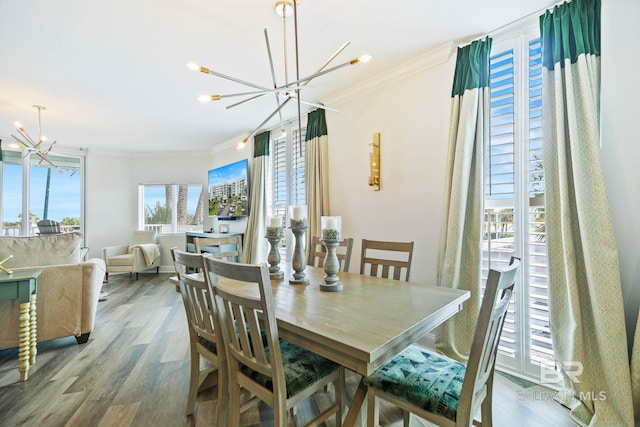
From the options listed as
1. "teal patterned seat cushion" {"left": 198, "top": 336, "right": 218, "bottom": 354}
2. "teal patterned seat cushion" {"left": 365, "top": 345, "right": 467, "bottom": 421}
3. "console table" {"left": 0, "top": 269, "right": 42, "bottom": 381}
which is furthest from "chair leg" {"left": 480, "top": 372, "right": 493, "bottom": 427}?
"console table" {"left": 0, "top": 269, "right": 42, "bottom": 381}

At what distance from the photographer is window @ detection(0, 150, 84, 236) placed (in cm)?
515

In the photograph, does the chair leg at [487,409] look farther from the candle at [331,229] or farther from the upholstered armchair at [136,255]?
the upholstered armchair at [136,255]

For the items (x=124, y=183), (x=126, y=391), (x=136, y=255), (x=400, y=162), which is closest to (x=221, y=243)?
(x=126, y=391)

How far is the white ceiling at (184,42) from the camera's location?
6.40 ft

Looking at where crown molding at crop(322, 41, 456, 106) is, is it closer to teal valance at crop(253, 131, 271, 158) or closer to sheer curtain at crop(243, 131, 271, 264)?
teal valance at crop(253, 131, 271, 158)

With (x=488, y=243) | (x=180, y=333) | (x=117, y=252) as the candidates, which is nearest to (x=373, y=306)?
(x=488, y=243)

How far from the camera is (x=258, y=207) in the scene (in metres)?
4.64

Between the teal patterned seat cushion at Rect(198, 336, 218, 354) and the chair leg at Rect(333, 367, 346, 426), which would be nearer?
the chair leg at Rect(333, 367, 346, 426)

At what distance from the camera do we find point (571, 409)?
5.70 ft

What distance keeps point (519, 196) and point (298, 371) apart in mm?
1977

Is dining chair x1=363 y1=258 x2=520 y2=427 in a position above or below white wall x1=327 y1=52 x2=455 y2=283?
below

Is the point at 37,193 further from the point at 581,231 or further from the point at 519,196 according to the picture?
the point at 581,231

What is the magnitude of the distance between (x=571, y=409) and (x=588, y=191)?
1335mm

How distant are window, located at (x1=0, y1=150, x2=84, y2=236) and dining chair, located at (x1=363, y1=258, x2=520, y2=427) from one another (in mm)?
6132
